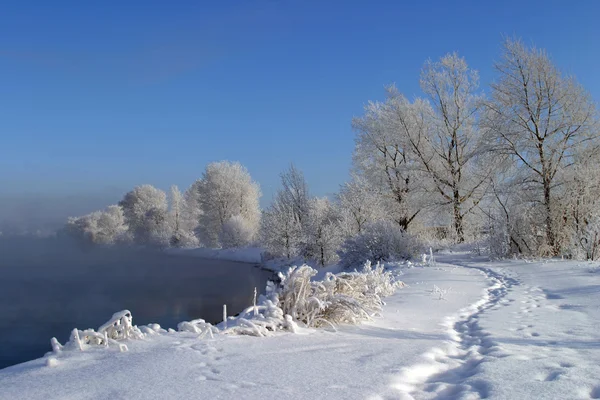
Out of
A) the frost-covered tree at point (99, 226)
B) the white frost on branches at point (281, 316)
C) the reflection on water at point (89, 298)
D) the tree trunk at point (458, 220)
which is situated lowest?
the reflection on water at point (89, 298)

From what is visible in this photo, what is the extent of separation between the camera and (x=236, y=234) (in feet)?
134

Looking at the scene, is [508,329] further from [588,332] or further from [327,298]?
[327,298]

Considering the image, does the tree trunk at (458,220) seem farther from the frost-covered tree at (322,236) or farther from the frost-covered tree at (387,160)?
the frost-covered tree at (322,236)

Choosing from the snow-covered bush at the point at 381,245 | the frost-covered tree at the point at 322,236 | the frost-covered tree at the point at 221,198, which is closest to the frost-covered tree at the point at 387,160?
the frost-covered tree at the point at 322,236

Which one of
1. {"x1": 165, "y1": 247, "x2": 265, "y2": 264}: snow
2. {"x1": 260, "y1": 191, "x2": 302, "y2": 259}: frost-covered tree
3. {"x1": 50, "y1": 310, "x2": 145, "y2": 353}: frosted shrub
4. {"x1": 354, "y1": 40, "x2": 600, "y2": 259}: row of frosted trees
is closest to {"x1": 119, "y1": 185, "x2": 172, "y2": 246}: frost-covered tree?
{"x1": 165, "y1": 247, "x2": 265, "y2": 264}: snow

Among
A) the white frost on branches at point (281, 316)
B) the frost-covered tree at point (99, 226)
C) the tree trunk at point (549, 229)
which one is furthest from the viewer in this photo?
the frost-covered tree at point (99, 226)

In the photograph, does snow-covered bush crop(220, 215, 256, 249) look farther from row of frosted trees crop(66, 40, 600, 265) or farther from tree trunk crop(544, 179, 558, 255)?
tree trunk crop(544, 179, 558, 255)

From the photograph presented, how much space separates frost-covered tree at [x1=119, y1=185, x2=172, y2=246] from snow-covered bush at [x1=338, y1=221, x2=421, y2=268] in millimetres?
37267

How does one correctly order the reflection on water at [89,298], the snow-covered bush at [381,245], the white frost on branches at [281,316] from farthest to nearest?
the snow-covered bush at [381,245], the reflection on water at [89,298], the white frost on branches at [281,316]

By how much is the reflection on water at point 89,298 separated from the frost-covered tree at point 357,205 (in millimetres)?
5603

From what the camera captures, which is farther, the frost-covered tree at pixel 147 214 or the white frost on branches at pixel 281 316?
the frost-covered tree at pixel 147 214

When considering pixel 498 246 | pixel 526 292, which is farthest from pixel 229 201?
pixel 526 292

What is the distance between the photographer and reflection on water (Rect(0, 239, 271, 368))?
35.0 ft

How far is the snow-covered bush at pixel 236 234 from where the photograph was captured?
40.9m
